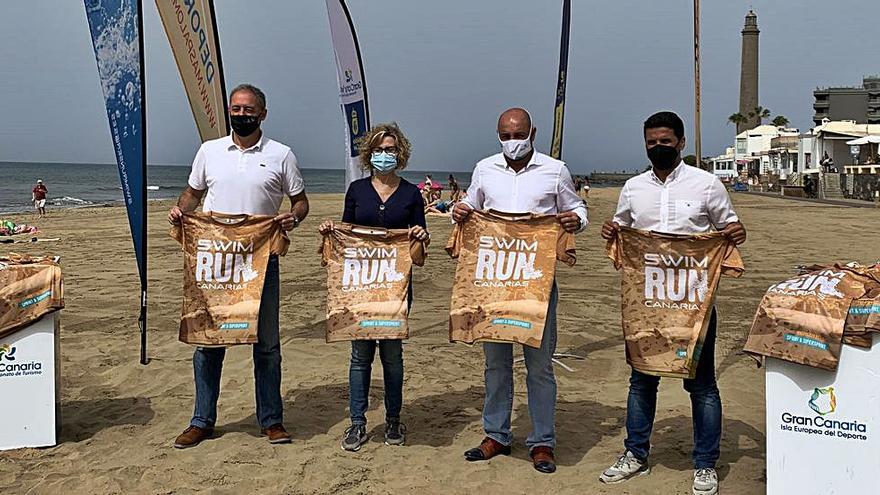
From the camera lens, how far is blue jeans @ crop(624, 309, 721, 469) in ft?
14.3

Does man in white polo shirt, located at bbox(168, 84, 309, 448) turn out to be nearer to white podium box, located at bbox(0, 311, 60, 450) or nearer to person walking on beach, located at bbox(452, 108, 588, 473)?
white podium box, located at bbox(0, 311, 60, 450)

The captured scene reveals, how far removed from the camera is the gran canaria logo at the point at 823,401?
3.72 m

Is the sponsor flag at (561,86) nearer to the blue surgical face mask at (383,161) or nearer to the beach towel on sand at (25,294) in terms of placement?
the blue surgical face mask at (383,161)

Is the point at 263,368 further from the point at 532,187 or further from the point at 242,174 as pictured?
the point at 532,187

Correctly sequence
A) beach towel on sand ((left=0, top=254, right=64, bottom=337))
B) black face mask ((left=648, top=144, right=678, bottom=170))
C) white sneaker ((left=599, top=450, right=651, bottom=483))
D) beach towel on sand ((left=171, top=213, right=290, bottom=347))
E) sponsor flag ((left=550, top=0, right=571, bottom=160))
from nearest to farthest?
black face mask ((left=648, top=144, right=678, bottom=170)) → white sneaker ((left=599, top=450, right=651, bottom=483)) → beach towel on sand ((left=0, top=254, right=64, bottom=337)) → beach towel on sand ((left=171, top=213, right=290, bottom=347)) → sponsor flag ((left=550, top=0, right=571, bottom=160))

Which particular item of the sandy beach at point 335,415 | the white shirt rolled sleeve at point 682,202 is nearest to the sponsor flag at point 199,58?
the sandy beach at point 335,415

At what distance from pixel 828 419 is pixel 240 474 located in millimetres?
3039

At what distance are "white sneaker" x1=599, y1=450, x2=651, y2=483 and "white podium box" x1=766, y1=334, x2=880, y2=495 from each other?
2.62ft

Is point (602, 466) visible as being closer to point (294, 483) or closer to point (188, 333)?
point (294, 483)

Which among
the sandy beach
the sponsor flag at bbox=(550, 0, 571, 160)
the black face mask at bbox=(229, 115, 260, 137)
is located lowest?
the sandy beach

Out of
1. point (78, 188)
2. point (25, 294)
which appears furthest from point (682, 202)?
point (78, 188)

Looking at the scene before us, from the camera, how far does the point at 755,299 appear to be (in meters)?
10.4

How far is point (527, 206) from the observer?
15.4ft

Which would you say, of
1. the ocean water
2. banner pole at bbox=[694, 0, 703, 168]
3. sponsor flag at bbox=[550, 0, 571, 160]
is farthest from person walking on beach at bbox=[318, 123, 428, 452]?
the ocean water
